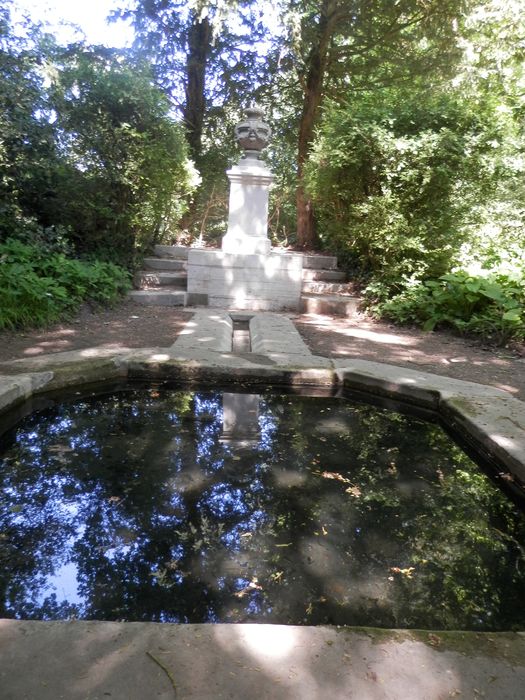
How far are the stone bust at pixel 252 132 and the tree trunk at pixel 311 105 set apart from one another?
1.79 metres

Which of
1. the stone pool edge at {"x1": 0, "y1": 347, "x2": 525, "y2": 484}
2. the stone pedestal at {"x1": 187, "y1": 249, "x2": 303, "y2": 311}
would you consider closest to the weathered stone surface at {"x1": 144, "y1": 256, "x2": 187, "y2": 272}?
the stone pedestal at {"x1": 187, "y1": 249, "x2": 303, "y2": 311}

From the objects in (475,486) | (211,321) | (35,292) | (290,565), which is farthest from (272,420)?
(35,292)

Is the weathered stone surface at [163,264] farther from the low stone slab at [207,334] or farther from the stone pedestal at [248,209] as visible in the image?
the low stone slab at [207,334]

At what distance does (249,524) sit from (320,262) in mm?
7615

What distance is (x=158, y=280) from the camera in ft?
23.6

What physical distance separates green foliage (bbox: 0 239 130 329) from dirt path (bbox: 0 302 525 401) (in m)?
0.16

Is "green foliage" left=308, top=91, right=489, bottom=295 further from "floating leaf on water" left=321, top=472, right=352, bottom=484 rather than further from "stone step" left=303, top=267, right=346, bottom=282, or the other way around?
"floating leaf on water" left=321, top=472, right=352, bottom=484

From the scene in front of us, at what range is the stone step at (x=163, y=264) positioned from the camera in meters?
7.91

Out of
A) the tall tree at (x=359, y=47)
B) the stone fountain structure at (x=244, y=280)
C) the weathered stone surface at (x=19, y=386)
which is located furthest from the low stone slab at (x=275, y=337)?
the tall tree at (x=359, y=47)

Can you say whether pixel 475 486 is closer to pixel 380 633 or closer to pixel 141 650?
pixel 380 633

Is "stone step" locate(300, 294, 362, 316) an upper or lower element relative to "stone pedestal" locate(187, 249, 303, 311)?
lower

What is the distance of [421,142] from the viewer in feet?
19.2

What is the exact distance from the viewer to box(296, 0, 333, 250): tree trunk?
8.90 meters

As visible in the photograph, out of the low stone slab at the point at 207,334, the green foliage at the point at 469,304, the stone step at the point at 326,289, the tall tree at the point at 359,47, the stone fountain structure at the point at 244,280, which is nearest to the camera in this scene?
the low stone slab at the point at 207,334
